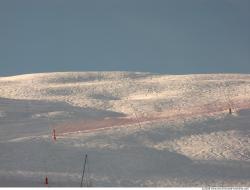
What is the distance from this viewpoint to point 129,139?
25.3 metres

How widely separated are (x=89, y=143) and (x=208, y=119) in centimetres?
655

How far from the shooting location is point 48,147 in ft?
76.6

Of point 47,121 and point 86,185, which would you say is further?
point 47,121

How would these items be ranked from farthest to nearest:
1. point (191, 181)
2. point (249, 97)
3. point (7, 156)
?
point (249, 97)
point (7, 156)
point (191, 181)

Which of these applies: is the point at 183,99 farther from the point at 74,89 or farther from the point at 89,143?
the point at 89,143

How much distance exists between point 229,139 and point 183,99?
511 inches

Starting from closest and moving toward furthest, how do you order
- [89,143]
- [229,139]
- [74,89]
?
[89,143], [229,139], [74,89]

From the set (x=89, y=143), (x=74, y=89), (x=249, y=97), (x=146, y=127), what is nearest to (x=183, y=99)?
(x=249, y=97)

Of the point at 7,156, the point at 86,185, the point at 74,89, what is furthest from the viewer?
the point at 74,89

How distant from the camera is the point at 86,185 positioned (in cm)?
1912

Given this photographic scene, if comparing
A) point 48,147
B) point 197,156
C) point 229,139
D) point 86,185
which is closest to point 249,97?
point 229,139

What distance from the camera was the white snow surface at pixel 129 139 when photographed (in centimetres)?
2091

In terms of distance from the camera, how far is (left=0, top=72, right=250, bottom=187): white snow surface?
20.9 metres

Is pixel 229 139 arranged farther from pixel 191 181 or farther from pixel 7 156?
pixel 7 156
